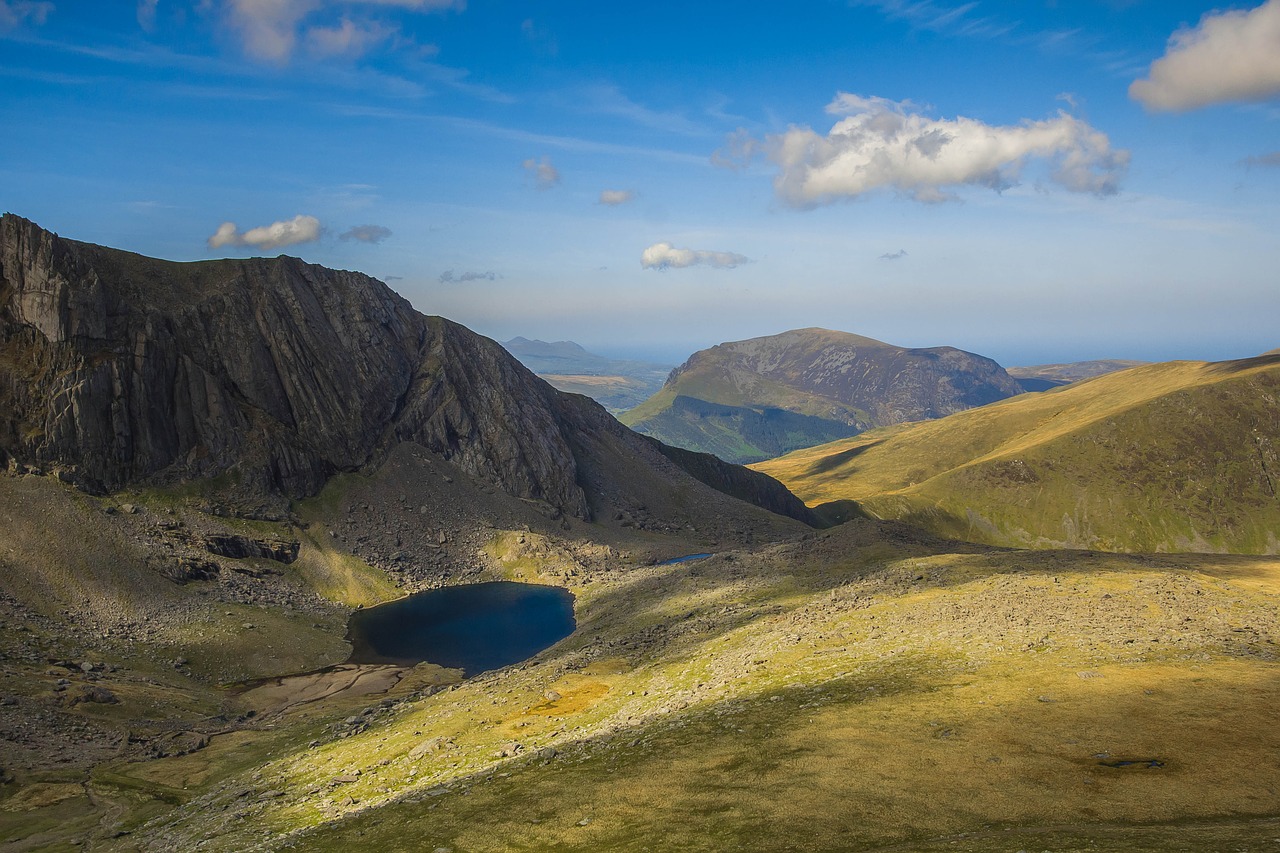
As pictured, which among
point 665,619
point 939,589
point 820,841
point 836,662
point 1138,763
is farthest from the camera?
point 665,619

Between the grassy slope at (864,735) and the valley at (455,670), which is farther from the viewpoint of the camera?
the valley at (455,670)

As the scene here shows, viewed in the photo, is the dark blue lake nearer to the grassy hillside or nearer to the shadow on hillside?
the grassy hillside

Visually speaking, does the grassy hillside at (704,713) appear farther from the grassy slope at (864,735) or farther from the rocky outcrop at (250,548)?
the rocky outcrop at (250,548)

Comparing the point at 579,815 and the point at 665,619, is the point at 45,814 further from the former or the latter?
the point at 665,619

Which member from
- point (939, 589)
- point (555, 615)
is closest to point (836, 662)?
→ point (939, 589)

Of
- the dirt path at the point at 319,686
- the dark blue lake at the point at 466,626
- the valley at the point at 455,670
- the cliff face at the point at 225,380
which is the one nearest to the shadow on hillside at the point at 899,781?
the valley at the point at 455,670

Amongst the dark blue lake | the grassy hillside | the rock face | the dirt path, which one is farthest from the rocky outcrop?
the dirt path
